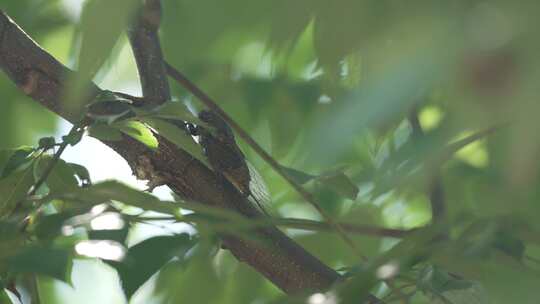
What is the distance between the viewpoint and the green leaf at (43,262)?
34cm

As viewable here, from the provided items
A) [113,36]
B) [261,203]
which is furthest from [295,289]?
[113,36]

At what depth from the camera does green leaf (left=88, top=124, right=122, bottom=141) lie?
0.49 metres

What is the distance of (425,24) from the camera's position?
0.26 m

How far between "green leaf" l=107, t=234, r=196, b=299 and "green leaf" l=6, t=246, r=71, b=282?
7cm

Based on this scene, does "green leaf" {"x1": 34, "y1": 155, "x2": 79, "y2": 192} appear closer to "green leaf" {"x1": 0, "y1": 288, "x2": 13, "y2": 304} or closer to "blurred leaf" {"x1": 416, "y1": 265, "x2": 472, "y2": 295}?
"green leaf" {"x1": 0, "y1": 288, "x2": 13, "y2": 304}

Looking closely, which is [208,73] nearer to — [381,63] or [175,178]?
[175,178]

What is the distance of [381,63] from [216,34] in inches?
6.9

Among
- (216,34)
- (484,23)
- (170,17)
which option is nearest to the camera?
(484,23)

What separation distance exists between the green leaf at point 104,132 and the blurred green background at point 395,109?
2.5 inches

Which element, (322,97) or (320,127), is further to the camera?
(322,97)

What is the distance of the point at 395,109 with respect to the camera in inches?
9.4

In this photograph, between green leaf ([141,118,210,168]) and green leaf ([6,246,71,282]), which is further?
green leaf ([141,118,210,168])

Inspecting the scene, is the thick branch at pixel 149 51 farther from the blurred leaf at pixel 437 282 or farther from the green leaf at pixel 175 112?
the blurred leaf at pixel 437 282

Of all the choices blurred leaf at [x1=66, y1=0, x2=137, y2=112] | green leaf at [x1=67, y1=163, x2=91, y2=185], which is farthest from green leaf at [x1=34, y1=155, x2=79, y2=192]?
blurred leaf at [x1=66, y1=0, x2=137, y2=112]
